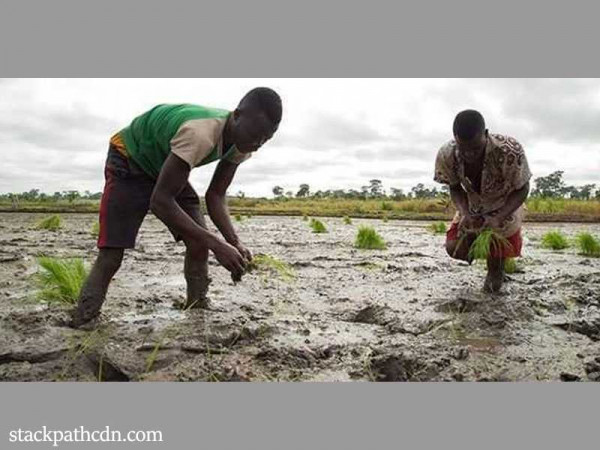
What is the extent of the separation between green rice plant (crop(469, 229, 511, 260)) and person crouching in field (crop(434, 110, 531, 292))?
0.02m

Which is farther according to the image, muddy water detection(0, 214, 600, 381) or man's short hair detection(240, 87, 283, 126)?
man's short hair detection(240, 87, 283, 126)

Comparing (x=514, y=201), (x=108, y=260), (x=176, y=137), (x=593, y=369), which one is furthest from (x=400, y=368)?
(x=514, y=201)

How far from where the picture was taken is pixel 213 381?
83.0 inches

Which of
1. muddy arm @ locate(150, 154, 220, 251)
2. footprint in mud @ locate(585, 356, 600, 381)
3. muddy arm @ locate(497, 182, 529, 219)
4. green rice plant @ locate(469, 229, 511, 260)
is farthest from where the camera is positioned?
muddy arm @ locate(497, 182, 529, 219)

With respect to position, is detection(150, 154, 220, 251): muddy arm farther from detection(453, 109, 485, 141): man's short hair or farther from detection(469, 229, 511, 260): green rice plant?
detection(469, 229, 511, 260): green rice plant

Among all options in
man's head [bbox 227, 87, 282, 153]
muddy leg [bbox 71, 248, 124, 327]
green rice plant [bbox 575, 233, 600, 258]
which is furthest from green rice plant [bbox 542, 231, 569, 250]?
muddy leg [bbox 71, 248, 124, 327]

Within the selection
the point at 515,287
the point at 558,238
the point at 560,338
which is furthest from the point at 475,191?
the point at 558,238

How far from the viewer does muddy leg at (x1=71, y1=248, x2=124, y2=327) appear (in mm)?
2816

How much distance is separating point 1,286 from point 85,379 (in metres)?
2.23

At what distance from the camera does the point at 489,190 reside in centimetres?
389

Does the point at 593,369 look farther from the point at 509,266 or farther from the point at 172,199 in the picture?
the point at 509,266

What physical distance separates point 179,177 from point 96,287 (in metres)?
0.86

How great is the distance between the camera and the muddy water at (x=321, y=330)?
2.25 m

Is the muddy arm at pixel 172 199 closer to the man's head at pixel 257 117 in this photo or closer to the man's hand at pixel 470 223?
the man's head at pixel 257 117
